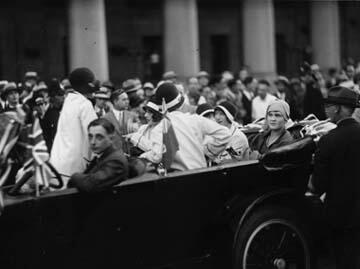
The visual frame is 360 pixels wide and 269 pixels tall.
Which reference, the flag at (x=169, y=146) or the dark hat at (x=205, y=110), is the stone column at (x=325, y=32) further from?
the flag at (x=169, y=146)

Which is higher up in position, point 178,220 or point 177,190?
point 177,190

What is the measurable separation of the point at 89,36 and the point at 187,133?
15562 millimetres

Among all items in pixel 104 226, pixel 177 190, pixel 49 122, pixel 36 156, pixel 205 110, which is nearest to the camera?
pixel 36 156

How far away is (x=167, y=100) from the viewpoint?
6.88 metres

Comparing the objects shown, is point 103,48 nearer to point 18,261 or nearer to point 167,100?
point 167,100

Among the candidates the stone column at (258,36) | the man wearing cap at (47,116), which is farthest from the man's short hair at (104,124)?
the stone column at (258,36)

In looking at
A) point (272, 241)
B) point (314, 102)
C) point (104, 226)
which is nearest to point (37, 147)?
point (104, 226)

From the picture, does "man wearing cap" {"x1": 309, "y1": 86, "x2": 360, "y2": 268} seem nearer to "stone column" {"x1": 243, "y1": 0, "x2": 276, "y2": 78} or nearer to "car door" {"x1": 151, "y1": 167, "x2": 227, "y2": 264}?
"car door" {"x1": 151, "y1": 167, "x2": 227, "y2": 264}

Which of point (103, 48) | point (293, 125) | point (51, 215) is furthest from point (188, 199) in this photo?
point (103, 48)

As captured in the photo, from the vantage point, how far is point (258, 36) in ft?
85.7

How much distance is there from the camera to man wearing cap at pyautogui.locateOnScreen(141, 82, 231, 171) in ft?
21.4

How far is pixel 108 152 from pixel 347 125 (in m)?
1.98

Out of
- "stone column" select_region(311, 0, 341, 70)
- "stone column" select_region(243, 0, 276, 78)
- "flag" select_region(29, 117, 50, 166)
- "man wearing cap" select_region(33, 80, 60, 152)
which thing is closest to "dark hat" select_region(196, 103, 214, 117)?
"man wearing cap" select_region(33, 80, 60, 152)

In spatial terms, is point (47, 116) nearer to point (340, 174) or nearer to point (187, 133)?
point (187, 133)
